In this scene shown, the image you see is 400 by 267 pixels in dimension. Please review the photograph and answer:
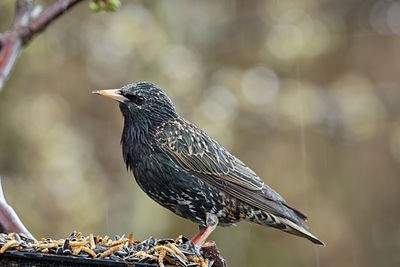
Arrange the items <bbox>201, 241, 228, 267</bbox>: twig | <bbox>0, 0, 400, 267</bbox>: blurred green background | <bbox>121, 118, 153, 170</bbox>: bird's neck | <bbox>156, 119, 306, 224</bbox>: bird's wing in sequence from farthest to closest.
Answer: <bbox>0, 0, 400, 267</bbox>: blurred green background
<bbox>156, 119, 306, 224</bbox>: bird's wing
<bbox>121, 118, 153, 170</bbox>: bird's neck
<bbox>201, 241, 228, 267</bbox>: twig

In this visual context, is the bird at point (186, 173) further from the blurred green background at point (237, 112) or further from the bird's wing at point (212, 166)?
the blurred green background at point (237, 112)

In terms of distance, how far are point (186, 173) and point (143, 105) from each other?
1.52 feet

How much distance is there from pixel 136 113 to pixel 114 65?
4.13 metres

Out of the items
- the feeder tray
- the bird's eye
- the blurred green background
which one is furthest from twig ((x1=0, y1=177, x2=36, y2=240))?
the blurred green background

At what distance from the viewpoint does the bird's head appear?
11.5 feet

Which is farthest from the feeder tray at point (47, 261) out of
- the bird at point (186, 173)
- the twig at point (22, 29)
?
the twig at point (22, 29)

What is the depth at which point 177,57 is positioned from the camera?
7.46 meters

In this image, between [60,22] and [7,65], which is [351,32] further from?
[7,65]

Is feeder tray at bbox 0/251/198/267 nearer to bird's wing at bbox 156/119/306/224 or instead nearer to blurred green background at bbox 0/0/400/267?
bird's wing at bbox 156/119/306/224

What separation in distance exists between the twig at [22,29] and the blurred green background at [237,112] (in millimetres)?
3588

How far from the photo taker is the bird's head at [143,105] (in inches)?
138

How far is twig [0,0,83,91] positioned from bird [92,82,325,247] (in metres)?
0.49

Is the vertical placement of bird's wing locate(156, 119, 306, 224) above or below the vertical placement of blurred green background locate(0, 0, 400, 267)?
below

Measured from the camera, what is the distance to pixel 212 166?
11.9ft
